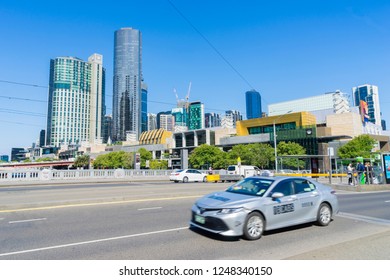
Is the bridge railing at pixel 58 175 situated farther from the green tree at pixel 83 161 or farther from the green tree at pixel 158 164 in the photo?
the green tree at pixel 83 161

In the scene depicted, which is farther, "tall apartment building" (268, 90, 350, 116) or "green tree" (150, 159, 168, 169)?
"tall apartment building" (268, 90, 350, 116)

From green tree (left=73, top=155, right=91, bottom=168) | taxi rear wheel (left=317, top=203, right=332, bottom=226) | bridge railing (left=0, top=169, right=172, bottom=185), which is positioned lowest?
taxi rear wheel (left=317, top=203, right=332, bottom=226)

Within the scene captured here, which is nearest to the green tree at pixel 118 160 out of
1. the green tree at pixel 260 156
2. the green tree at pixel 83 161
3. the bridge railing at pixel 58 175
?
the green tree at pixel 83 161

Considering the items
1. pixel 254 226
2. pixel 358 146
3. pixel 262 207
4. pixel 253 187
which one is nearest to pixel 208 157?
pixel 358 146

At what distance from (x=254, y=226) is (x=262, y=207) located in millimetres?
505

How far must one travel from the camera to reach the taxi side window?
721cm

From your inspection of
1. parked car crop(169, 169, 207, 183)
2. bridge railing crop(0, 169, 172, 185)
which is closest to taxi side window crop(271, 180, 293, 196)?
parked car crop(169, 169, 207, 183)

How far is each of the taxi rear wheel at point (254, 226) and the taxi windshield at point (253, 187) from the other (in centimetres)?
66

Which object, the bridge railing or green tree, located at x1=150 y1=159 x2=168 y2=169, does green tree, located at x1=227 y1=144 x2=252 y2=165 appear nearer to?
the bridge railing

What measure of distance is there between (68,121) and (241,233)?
679 feet

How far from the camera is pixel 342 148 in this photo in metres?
64.8

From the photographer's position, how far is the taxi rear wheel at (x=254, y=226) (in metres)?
6.33

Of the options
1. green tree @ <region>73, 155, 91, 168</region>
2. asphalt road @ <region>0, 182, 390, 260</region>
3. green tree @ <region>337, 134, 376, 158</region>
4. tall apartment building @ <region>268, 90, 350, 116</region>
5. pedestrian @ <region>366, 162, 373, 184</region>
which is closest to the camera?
asphalt road @ <region>0, 182, 390, 260</region>
